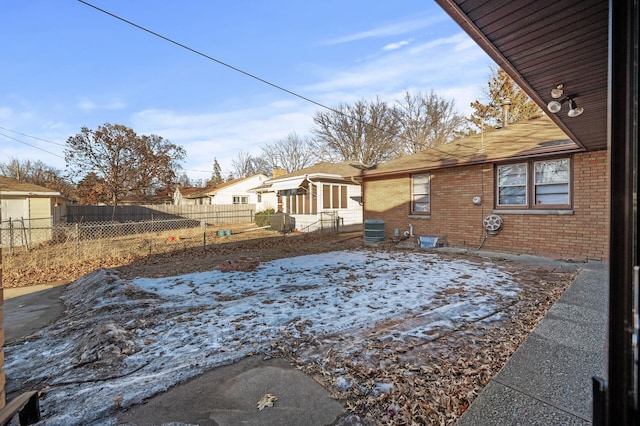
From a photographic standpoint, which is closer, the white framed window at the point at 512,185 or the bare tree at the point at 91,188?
the white framed window at the point at 512,185

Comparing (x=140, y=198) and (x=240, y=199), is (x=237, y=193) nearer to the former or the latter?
(x=240, y=199)

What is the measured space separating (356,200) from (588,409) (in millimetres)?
15596

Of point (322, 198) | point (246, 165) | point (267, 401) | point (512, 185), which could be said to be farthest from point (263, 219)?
point (246, 165)

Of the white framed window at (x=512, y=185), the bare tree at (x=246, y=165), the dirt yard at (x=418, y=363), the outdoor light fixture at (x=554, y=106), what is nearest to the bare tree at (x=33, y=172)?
the bare tree at (x=246, y=165)

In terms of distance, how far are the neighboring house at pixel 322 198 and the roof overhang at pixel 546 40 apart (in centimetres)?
1119

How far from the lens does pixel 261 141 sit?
135 ft

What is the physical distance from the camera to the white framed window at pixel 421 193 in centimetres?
1073

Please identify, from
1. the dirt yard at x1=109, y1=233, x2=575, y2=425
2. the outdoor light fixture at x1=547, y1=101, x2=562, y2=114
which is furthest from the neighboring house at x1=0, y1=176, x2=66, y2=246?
the outdoor light fixture at x1=547, y1=101, x2=562, y2=114

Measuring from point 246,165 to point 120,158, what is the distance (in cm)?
2492

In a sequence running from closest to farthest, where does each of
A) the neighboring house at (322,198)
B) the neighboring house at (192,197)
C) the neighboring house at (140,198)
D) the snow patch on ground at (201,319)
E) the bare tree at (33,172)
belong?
the snow patch on ground at (201,319)
the neighboring house at (322,198)
the neighboring house at (140,198)
the bare tree at (33,172)
the neighboring house at (192,197)

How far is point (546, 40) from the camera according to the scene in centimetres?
320

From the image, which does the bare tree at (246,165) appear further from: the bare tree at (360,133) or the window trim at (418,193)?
the window trim at (418,193)

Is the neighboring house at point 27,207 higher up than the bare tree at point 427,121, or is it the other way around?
the bare tree at point 427,121

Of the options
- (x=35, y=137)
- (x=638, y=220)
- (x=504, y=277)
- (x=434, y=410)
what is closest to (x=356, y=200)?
(x=504, y=277)
